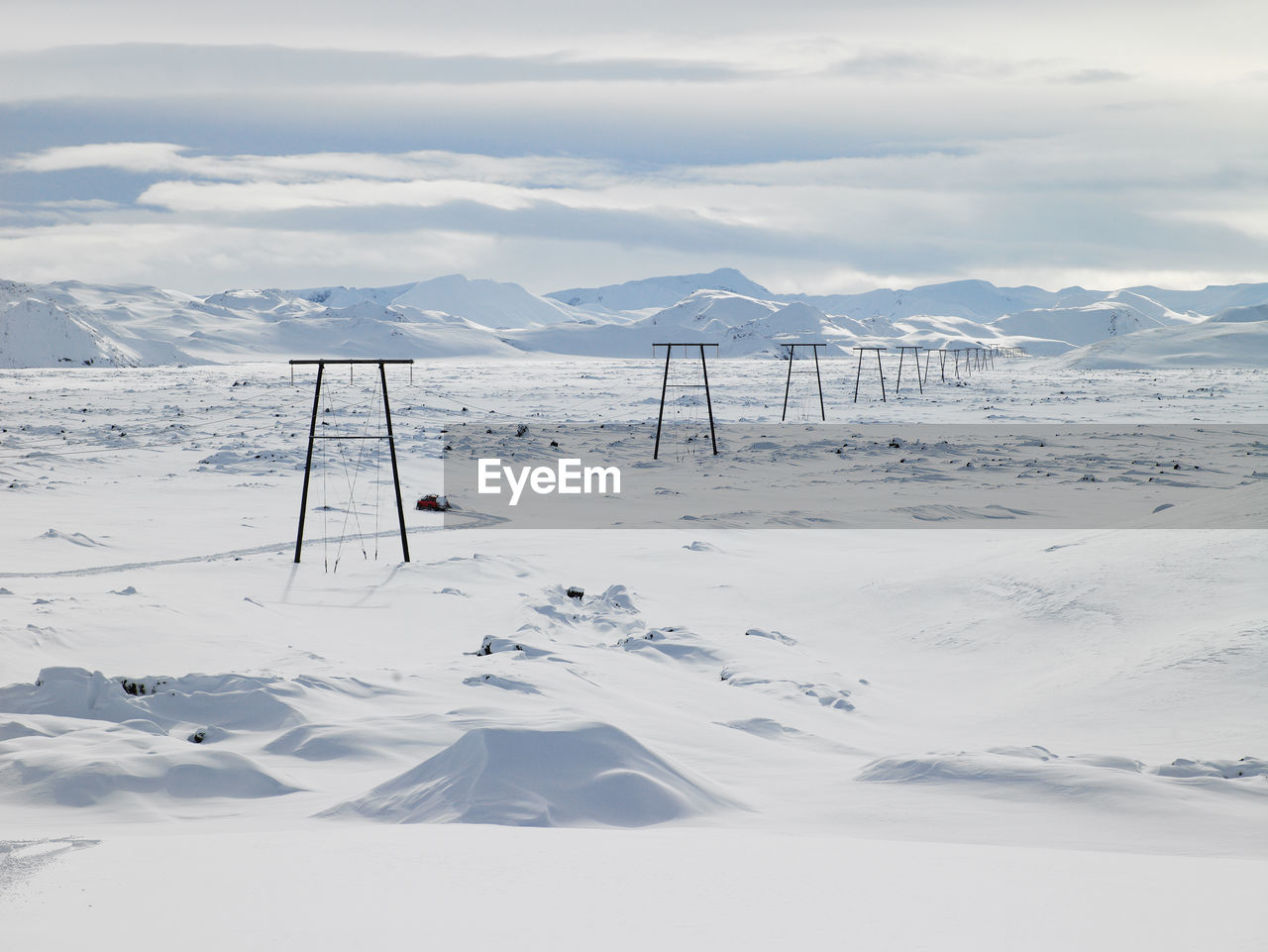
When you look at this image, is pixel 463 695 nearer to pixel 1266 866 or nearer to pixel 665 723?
pixel 665 723

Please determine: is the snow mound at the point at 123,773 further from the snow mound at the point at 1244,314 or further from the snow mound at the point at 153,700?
the snow mound at the point at 1244,314

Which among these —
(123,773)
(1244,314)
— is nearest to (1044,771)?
(123,773)

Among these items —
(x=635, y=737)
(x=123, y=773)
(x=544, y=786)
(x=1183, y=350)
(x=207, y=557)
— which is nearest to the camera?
(x=544, y=786)

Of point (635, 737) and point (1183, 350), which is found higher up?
point (1183, 350)

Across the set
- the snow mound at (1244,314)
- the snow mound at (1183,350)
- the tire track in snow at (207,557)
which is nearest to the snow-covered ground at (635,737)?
the tire track in snow at (207,557)

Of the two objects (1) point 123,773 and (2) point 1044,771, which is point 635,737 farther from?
(1) point 123,773

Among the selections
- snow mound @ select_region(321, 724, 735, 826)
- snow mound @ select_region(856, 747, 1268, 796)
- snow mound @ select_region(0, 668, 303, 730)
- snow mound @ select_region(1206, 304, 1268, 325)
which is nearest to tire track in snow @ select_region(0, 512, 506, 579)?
snow mound @ select_region(0, 668, 303, 730)
